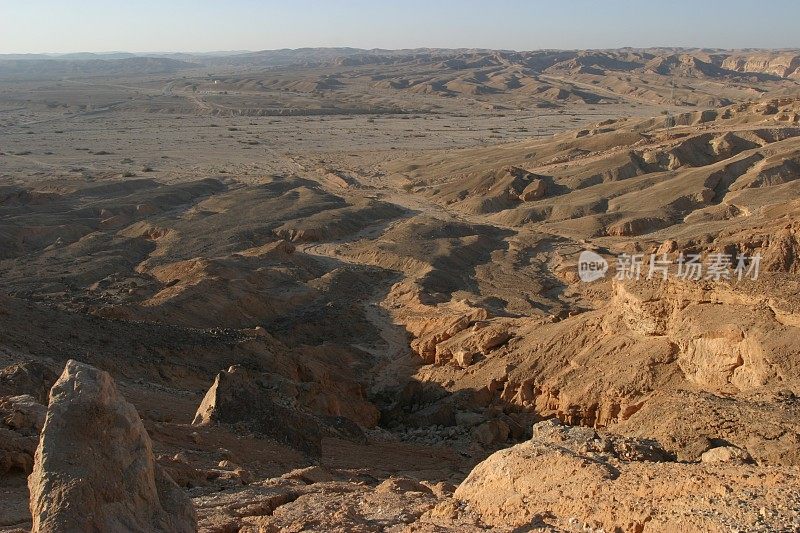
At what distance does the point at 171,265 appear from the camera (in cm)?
2838

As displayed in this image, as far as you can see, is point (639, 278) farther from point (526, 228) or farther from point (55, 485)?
point (526, 228)

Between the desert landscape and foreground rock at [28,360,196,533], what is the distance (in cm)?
2

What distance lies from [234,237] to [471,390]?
19.7 meters

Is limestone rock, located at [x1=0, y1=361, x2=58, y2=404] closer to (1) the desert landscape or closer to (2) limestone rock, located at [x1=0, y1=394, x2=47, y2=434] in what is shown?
(1) the desert landscape

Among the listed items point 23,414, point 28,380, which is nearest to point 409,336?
point 28,380

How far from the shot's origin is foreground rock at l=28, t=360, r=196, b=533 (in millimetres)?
6016

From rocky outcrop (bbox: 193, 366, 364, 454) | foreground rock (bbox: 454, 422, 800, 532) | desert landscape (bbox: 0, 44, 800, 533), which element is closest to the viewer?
foreground rock (bbox: 454, 422, 800, 532)

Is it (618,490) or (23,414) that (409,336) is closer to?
(23,414)

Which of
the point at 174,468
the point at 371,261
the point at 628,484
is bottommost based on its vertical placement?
the point at 371,261

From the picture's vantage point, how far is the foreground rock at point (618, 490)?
6.68m

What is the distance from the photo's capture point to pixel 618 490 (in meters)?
7.50

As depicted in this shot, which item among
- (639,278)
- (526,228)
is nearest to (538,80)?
(526,228)

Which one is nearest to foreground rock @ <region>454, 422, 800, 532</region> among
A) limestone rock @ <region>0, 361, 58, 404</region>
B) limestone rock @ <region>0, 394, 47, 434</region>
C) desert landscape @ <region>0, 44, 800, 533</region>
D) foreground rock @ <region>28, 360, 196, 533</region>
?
desert landscape @ <region>0, 44, 800, 533</region>

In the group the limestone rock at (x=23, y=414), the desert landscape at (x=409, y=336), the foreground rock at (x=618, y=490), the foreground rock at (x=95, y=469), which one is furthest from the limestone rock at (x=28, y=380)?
the foreground rock at (x=618, y=490)
